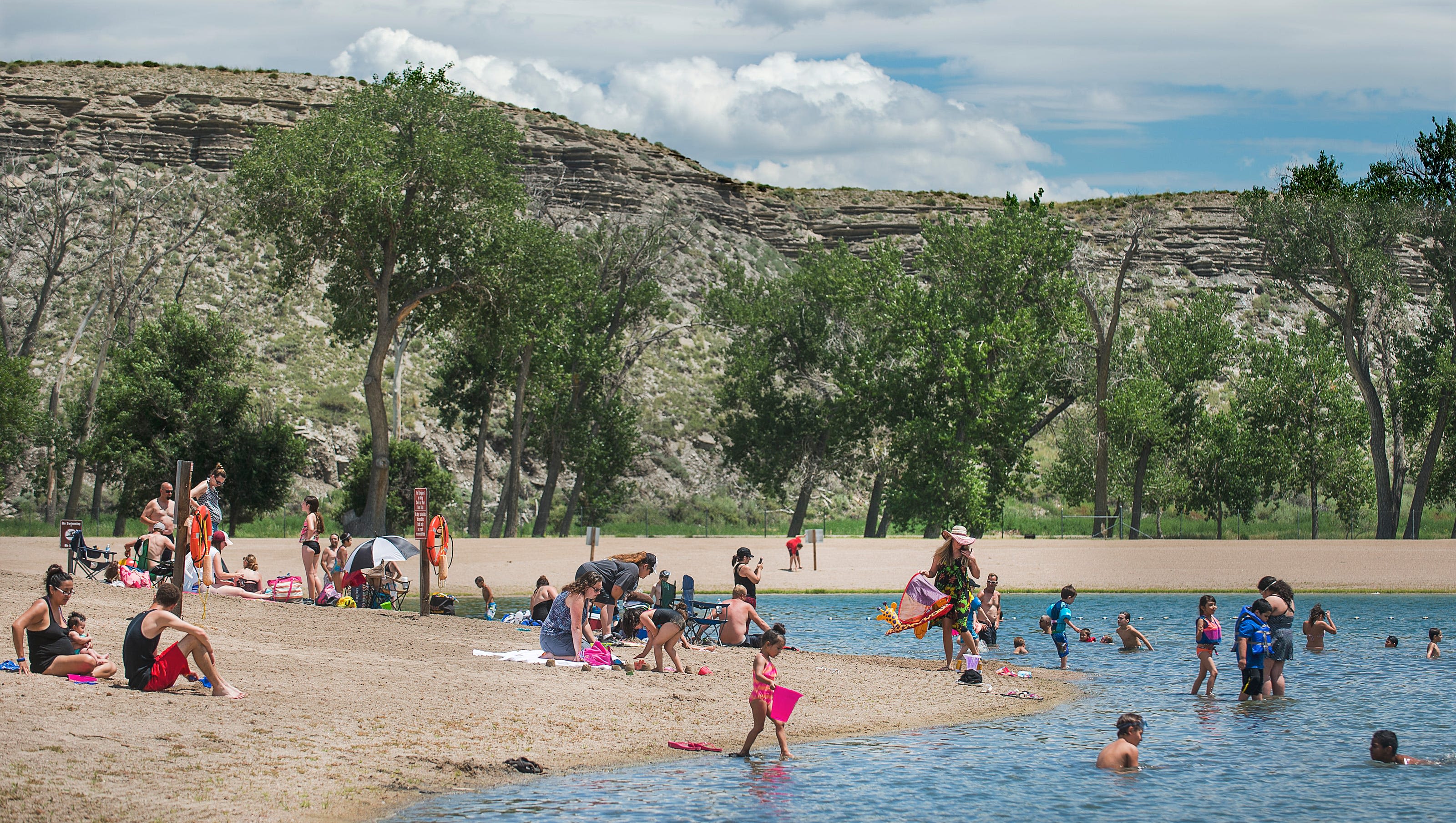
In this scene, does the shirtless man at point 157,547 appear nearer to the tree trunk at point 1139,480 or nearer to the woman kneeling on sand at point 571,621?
the woman kneeling on sand at point 571,621

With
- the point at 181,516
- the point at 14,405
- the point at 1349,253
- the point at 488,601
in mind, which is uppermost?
the point at 1349,253

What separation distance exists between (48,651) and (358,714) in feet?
11.0

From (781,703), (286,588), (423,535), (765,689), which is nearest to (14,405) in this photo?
(286,588)

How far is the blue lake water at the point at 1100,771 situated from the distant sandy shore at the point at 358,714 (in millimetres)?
556

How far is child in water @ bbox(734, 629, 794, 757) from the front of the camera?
12070 mm

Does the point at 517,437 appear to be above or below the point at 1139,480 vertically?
below

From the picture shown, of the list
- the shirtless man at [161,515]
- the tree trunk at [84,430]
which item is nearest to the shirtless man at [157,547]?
the shirtless man at [161,515]

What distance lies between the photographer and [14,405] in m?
43.4

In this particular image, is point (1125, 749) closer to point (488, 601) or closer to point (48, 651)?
point (48, 651)

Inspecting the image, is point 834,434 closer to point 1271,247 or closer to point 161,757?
point 1271,247

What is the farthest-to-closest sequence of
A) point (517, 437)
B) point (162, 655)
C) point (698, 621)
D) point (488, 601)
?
point (517, 437) < point (488, 601) < point (698, 621) < point (162, 655)

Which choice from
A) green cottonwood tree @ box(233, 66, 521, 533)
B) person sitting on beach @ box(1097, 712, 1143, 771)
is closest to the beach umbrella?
green cottonwood tree @ box(233, 66, 521, 533)

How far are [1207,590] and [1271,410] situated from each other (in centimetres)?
2653

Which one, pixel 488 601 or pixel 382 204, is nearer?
pixel 488 601
